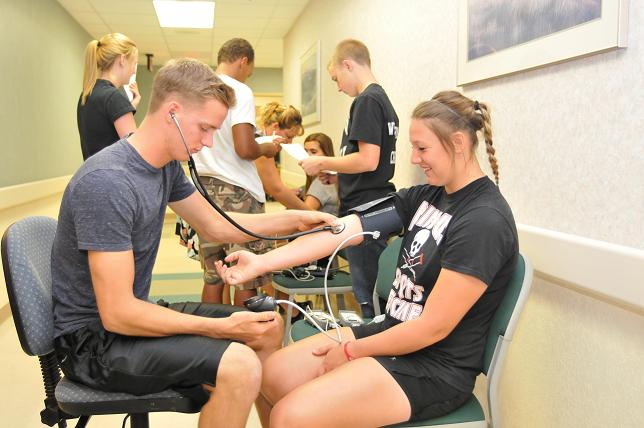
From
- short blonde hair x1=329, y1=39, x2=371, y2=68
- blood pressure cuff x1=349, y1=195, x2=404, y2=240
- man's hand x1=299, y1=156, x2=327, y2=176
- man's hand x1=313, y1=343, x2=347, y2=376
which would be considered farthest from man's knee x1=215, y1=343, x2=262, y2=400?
short blonde hair x1=329, y1=39, x2=371, y2=68

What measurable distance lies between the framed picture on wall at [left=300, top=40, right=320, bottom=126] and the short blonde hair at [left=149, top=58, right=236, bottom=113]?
12.0 ft

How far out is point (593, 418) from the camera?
1.41 m

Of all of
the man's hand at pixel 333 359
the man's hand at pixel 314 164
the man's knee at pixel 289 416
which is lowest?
the man's knee at pixel 289 416

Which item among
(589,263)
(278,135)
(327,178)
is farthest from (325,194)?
(589,263)

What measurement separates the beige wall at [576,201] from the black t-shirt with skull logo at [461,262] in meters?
0.27

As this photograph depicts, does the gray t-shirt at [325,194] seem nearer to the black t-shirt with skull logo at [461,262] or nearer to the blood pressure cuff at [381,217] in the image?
the blood pressure cuff at [381,217]

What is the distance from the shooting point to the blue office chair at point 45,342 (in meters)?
Result: 1.25

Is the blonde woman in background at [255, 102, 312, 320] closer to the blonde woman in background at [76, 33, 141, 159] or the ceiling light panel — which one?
the blonde woman in background at [76, 33, 141, 159]

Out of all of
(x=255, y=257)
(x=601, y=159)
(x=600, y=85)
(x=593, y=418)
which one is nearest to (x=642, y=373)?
(x=593, y=418)

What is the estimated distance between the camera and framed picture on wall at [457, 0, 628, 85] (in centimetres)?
132

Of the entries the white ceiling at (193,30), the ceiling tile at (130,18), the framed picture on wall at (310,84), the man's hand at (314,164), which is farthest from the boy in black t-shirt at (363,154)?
the ceiling tile at (130,18)

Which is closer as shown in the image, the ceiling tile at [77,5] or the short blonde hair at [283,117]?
the short blonde hair at [283,117]

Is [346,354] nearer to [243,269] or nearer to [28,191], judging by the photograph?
[243,269]

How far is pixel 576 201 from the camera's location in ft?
4.84
